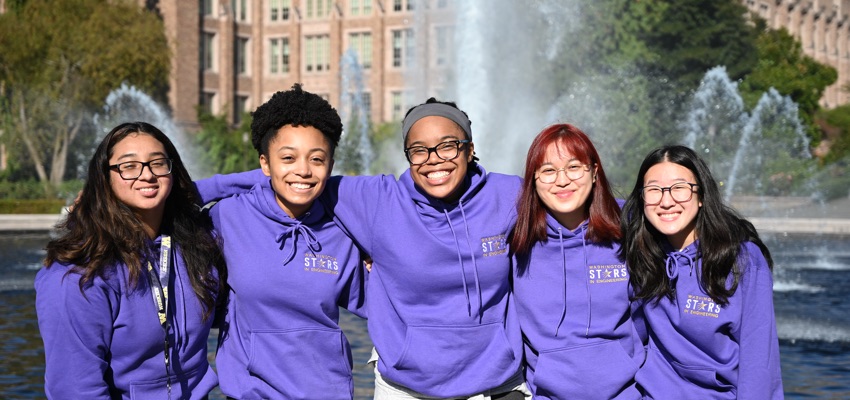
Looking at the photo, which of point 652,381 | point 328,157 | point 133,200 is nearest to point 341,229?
point 328,157

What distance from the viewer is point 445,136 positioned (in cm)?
347

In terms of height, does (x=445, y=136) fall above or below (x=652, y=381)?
above

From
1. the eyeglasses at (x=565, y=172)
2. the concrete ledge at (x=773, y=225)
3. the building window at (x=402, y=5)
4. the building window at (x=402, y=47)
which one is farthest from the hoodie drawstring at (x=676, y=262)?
the building window at (x=402, y=5)

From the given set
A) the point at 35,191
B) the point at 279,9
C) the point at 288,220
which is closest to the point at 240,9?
the point at 279,9

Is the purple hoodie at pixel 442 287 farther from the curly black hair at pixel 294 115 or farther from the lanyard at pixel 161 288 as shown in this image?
the lanyard at pixel 161 288

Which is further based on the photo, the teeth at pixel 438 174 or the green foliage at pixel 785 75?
the green foliage at pixel 785 75

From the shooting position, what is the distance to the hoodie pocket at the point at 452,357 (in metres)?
3.42

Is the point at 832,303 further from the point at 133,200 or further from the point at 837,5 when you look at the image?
the point at 837,5

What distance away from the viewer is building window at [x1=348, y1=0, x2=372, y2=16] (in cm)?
4791

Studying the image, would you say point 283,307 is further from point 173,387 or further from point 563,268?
point 563,268

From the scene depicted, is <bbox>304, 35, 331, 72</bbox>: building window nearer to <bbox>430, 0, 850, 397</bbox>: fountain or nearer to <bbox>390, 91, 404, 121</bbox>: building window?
<bbox>390, 91, 404, 121</bbox>: building window

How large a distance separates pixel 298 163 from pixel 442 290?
70 centimetres

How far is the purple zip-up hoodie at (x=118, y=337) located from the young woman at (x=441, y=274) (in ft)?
2.18

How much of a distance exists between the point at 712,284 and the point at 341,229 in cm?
138
